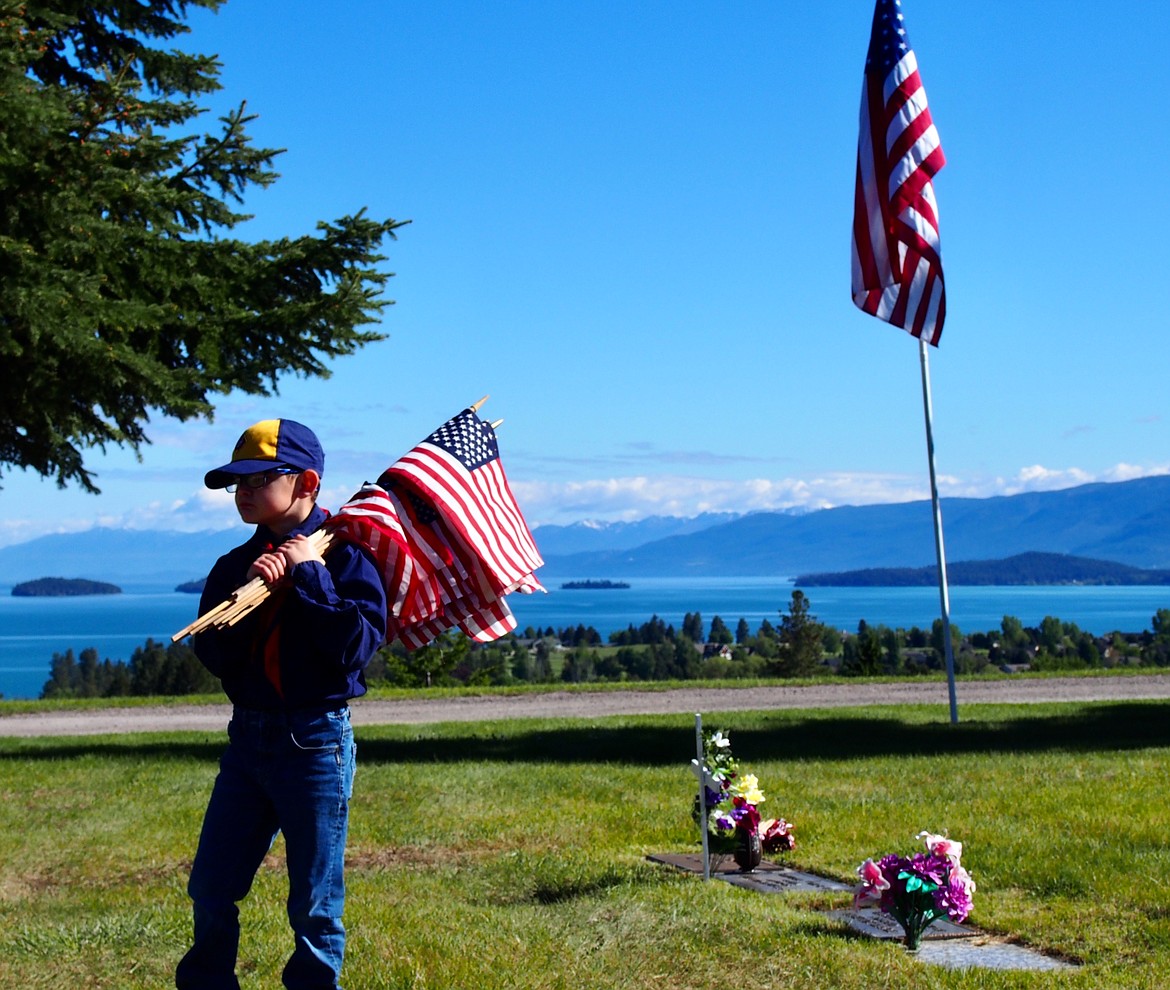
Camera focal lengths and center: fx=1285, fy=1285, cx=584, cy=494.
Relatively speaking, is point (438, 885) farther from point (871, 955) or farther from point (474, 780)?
point (474, 780)

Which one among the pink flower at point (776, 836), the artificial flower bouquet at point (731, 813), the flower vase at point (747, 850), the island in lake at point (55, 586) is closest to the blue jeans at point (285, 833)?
the artificial flower bouquet at point (731, 813)

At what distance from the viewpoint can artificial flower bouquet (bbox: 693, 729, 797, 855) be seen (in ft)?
22.8

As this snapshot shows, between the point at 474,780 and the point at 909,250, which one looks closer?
the point at 474,780

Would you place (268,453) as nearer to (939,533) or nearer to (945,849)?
(945,849)

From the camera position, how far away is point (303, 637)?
12.4ft

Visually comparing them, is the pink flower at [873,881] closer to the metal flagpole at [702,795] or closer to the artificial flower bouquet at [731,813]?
the metal flagpole at [702,795]

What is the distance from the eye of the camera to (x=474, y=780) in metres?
10.4

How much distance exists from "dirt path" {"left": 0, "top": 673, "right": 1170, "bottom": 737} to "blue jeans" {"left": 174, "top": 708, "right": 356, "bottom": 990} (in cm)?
1228

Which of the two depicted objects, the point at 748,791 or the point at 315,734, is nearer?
the point at 315,734

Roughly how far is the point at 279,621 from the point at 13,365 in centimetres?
765

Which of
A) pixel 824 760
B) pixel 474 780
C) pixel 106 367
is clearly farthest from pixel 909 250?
pixel 106 367

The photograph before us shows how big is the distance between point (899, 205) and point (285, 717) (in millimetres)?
10266

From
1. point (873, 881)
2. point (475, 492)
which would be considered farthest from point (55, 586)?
point (475, 492)

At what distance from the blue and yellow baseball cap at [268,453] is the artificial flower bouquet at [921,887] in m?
2.98
